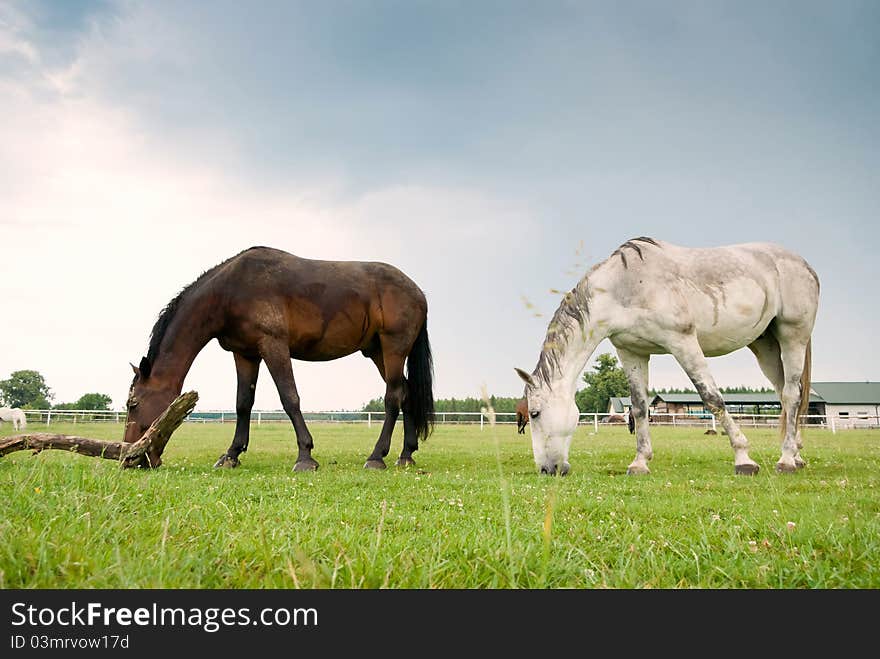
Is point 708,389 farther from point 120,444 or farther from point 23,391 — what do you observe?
point 23,391

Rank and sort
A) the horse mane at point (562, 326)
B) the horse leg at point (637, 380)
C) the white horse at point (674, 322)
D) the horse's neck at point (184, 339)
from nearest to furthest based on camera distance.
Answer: the white horse at point (674, 322) → the horse mane at point (562, 326) → the horse's neck at point (184, 339) → the horse leg at point (637, 380)

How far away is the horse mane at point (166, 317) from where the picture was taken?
7.91m

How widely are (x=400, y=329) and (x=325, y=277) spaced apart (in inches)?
55.5

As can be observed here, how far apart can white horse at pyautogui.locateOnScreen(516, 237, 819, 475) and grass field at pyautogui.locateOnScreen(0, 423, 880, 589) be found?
69.1 inches

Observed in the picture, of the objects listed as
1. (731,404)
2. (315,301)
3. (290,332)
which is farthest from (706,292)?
(731,404)

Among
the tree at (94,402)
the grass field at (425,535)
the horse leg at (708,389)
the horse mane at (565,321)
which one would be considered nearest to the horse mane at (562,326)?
the horse mane at (565,321)

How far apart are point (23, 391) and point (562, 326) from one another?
354ft

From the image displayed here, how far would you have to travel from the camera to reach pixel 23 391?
91.1 metres

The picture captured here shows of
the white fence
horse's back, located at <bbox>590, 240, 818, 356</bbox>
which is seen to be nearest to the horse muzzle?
horse's back, located at <bbox>590, 240, 818, 356</bbox>

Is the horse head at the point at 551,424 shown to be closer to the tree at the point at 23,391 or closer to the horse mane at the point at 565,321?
the horse mane at the point at 565,321

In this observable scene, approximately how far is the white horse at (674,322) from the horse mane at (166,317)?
496 centimetres

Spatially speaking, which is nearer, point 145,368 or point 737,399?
point 145,368
